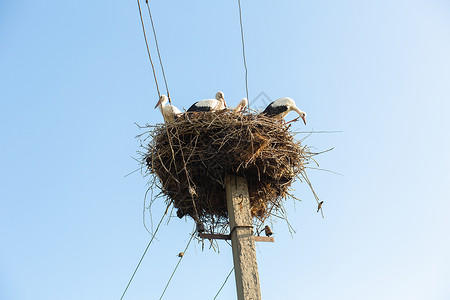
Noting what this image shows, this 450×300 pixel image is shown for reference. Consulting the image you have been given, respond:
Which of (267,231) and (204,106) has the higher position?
(204,106)

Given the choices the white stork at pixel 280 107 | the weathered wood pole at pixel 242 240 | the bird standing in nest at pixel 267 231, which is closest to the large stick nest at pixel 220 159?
the weathered wood pole at pixel 242 240

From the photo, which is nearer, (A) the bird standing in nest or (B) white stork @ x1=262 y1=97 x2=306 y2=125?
(A) the bird standing in nest

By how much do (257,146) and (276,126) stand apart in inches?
18.5

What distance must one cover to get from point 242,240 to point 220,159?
3.00 ft

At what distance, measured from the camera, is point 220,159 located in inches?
194

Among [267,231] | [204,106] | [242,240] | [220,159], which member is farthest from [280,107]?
[242,240]

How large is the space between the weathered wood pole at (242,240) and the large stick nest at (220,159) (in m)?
0.17

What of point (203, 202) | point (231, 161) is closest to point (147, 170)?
point (203, 202)

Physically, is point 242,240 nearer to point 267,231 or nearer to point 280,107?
point 267,231

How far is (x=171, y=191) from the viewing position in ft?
17.2

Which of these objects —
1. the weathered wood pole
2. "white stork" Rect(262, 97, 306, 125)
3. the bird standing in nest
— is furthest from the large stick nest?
"white stork" Rect(262, 97, 306, 125)

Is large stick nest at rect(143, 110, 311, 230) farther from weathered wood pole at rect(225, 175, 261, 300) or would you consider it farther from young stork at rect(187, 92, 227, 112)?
young stork at rect(187, 92, 227, 112)

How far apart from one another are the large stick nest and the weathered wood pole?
17cm

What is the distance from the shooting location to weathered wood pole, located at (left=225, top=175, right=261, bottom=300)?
4.04m
